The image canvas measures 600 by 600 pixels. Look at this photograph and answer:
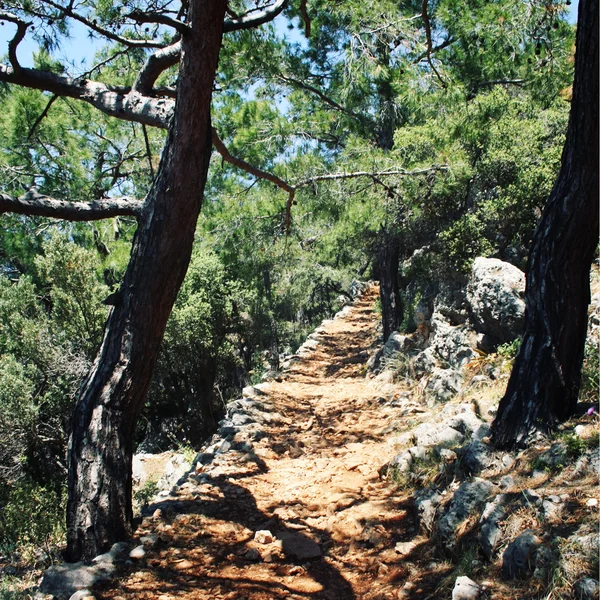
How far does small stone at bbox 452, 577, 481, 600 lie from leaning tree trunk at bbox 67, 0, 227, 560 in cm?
223

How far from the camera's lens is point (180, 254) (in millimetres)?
3879

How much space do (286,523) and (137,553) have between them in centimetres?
119

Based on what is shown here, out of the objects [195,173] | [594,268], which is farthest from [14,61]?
[594,268]

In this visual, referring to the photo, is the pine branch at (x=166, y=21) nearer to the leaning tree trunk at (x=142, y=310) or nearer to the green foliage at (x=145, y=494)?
the leaning tree trunk at (x=142, y=310)

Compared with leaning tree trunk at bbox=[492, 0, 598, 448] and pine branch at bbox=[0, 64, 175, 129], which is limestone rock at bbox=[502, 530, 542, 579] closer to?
leaning tree trunk at bbox=[492, 0, 598, 448]

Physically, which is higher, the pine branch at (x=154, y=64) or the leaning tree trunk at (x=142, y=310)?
the pine branch at (x=154, y=64)

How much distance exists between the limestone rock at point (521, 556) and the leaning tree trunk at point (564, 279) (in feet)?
4.12

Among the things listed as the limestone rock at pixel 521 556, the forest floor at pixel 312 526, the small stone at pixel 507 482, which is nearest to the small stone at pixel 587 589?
the forest floor at pixel 312 526

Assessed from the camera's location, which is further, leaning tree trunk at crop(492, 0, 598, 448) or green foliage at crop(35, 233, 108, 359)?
green foliage at crop(35, 233, 108, 359)

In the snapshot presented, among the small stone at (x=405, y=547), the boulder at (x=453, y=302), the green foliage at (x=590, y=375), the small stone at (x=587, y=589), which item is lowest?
the small stone at (x=405, y=547)

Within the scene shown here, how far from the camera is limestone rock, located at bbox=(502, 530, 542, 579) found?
2588 millimetres

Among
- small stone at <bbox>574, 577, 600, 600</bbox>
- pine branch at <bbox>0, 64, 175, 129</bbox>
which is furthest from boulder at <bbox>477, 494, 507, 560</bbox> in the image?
pine branch at <bbox>0, 64, 175, 129</bbox>

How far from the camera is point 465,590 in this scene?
256 centimetres

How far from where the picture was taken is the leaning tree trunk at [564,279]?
146 inches
